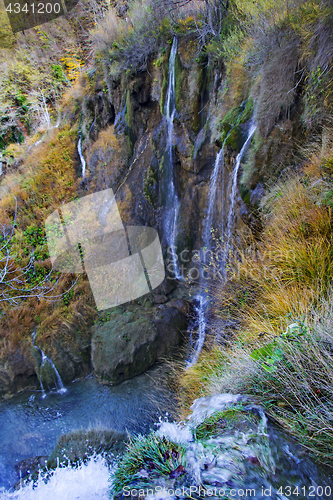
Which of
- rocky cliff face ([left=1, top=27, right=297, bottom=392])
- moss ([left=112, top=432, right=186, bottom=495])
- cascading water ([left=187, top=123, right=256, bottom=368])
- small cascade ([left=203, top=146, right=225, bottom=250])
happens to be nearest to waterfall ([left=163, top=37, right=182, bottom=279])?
rocky cliff face ([left=1, top=27, right=297, bottom=392])

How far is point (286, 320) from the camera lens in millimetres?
2525

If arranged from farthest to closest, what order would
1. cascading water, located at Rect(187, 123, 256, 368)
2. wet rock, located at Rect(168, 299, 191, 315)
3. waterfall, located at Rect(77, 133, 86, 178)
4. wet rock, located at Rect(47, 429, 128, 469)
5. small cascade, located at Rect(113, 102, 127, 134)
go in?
waterfall, located at Rect(77, 133, 86, 178) < small cascade, located at Rect(113, 102, 127, 134) < wet rock, located at Rect(168, 299, 191, 315) < cascading water, located at Rect(187, 123, 256, 368) < wet rock, located at Rect(47, 429, 128, 469)

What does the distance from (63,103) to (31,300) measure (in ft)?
34.0

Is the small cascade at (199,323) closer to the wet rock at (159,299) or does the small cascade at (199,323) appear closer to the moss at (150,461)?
the wet rock at (159,299)

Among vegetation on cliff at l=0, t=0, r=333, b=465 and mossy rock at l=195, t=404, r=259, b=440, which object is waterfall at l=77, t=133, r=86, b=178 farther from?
mossy rock at l=195, t=404, r=259, b=440

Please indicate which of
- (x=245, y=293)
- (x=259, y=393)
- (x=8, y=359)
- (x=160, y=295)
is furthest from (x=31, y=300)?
(x=259, y=393)

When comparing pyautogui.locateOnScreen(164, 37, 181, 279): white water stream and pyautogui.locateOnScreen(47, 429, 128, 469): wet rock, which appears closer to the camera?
pyautogui.locateOnScreen(47, 429, 128, 469): wet rock

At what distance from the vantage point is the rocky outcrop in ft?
18.5

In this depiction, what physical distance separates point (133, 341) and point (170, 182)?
16.2ft

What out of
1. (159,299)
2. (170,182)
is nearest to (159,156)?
(170,182)

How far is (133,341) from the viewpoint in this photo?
19.1ft

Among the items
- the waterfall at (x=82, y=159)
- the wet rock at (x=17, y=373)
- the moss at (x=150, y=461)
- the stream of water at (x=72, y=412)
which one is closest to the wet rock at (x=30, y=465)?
the stream of water at (x=72, y=412)

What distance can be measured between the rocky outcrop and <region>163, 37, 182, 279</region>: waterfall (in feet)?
5.84

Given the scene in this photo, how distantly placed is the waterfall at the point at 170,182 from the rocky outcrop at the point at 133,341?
1.78m
